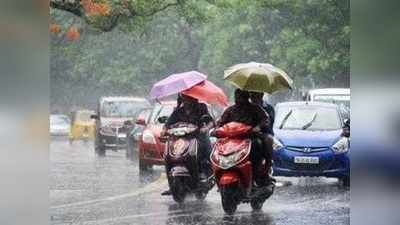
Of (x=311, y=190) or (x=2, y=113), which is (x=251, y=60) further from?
(x=2, y=113)

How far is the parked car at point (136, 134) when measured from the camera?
5.66 metres

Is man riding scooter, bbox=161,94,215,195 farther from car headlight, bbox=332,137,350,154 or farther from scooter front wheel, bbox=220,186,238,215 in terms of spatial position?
car headlight, bbox=332,137,350,154

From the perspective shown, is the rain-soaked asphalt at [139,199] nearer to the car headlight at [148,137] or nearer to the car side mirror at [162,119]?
the car headlight at [148,137]

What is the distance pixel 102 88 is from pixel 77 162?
2.17ft

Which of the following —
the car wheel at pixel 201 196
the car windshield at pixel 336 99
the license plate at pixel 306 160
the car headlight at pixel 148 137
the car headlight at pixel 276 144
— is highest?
the car windshield at pixel 336 99

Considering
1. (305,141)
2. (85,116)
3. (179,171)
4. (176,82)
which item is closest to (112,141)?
(85,116)

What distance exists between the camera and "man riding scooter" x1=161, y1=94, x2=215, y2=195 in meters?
5.68

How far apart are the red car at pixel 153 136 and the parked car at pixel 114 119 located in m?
0.11

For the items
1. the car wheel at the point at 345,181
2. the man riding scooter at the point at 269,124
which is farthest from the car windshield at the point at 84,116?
the car wheel at the point at 345,181

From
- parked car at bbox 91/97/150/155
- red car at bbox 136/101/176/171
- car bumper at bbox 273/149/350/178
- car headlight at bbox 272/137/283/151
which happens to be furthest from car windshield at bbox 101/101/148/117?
car bumper at bbox 273/149/350/178

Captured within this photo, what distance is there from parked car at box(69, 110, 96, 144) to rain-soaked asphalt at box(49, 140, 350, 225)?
0.29ft

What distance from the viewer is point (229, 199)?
18.2 ft

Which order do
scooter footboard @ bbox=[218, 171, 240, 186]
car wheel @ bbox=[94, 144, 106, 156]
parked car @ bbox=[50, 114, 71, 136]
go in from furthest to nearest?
car wheel @ bbox=[94, 144, 106, 156], scooter footboard @ bbox=[218, 171, 240, 186], parked car @ bbox=[50, 114, 71, 136]

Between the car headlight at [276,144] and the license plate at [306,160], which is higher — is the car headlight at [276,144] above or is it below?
above
